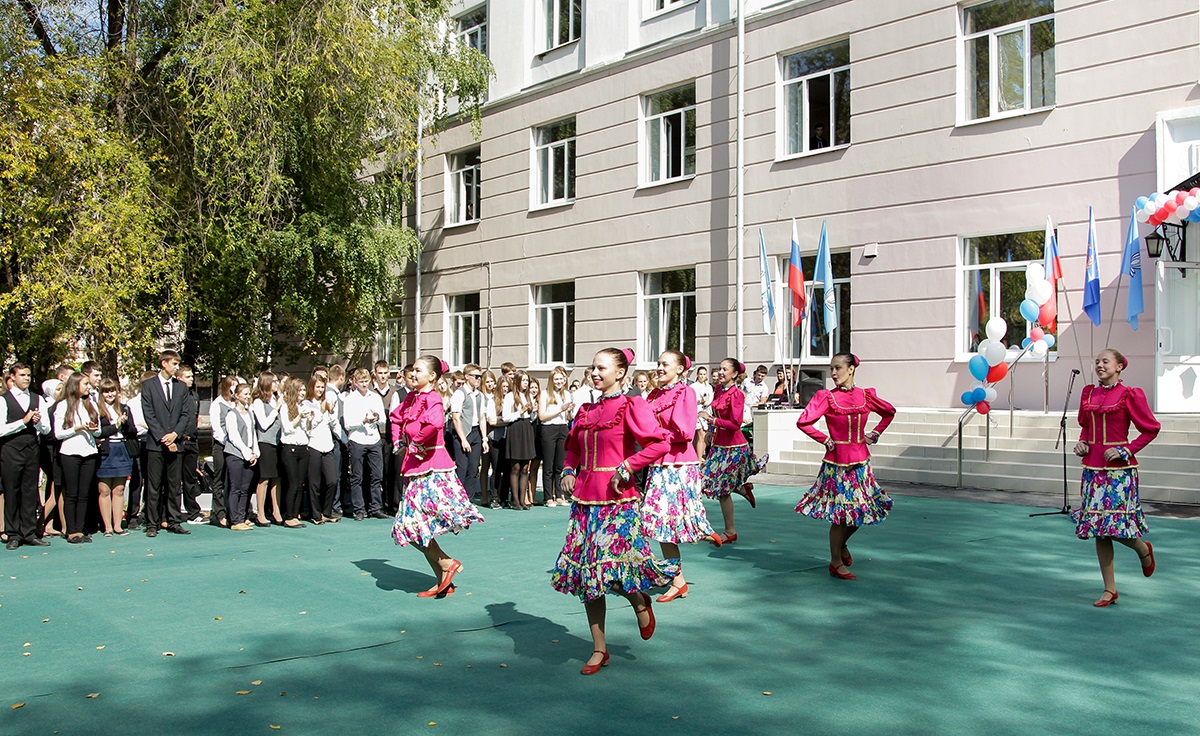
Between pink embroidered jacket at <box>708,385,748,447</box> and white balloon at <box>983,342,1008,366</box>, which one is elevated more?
white balloon at <box>983,342,1008,366</box>

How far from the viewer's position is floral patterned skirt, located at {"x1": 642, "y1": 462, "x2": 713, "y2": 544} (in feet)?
29.1

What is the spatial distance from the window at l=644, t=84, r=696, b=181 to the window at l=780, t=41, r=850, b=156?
2.35 metres

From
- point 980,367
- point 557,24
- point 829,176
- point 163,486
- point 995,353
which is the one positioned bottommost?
point 163,486

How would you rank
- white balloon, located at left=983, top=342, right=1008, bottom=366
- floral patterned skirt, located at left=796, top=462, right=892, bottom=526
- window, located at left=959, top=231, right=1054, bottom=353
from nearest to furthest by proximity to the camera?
floral patterned skirt, located at left=796, top=462, right=892, bottom=526
white balloon, located at left=983, top=342, right=1008, bottom=366
window, located at left=959, top=231, right=1054, bottom=353

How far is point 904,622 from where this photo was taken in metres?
7.23

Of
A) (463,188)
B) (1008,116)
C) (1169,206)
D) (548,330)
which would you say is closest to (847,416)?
(1169,206)

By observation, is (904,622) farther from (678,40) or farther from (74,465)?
(678,40)

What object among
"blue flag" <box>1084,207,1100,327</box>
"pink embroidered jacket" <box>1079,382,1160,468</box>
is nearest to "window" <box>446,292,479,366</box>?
"blue flag" <box>1084,207,1100,327</box>

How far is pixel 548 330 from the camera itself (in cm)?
2530

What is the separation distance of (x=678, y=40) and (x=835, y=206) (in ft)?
18.0

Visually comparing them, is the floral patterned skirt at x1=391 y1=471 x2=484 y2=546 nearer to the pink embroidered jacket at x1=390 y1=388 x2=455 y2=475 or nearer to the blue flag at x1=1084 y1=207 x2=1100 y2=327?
the pink embroidered jacket at x1=390 y1=388 x2=455 y2=475

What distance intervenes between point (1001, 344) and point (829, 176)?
233 inches

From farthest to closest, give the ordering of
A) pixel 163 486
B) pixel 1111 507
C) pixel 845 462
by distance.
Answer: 1. pixel 163 486
2. pixel 845 462
3. pixel 1111 507

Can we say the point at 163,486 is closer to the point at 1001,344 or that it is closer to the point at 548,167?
the point at 1001,344
